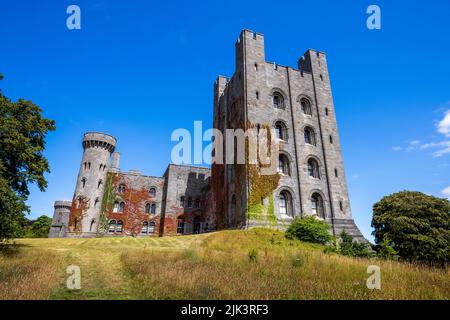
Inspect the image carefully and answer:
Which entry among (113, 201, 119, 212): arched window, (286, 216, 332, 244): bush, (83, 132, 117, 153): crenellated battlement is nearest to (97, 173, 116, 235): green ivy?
(113, 201, 119, 212): arched window

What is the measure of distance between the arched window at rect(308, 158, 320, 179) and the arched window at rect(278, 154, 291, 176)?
284cm

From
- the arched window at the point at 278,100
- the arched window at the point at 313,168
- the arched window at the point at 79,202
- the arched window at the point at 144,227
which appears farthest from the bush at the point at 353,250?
the arched window at the point at 79,202

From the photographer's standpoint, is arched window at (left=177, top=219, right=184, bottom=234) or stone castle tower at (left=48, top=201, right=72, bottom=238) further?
stone castle tower at (left=48, top=201, right=72, bottom=238)

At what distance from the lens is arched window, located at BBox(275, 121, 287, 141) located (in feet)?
93.5

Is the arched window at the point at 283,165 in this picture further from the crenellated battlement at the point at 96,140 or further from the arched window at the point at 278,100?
the crenellated battlement at the point at 96,140

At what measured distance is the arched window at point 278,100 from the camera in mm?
29734

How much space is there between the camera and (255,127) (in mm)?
26734

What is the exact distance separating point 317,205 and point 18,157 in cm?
2496

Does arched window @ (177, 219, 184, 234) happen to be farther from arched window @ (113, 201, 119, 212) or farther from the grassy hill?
the grassy hill

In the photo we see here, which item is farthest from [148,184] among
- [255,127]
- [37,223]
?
[37,223]

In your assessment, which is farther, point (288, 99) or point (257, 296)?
point (288, 99)
